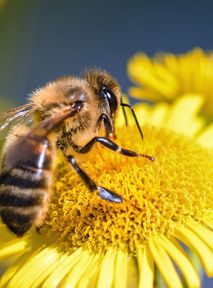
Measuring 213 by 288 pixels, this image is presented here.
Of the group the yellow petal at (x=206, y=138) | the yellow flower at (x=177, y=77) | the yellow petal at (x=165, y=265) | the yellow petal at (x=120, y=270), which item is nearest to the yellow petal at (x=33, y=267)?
the yellow petal at (x=120, y=270)

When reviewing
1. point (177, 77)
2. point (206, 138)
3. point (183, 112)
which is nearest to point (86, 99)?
point (206, 138)

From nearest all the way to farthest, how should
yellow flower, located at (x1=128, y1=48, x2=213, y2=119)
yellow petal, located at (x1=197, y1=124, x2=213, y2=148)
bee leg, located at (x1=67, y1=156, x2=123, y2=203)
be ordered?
1. bee leg, located at (x1=67, y1=156, x2=123, y2=203)
2. yellow petal, located at (x1=197, y1=124, x2=213, y2=148)
3. yellow flower, located at (x1=128, y1=48, x2=213, y2=119)

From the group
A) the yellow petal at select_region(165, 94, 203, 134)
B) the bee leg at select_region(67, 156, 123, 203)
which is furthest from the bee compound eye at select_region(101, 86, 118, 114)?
the yellow petal at select_region(165, 94, 203, 134)

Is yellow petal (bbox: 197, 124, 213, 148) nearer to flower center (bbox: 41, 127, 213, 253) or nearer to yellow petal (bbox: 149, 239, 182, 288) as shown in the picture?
flower center (bbox: 41, 127, 213, 253)

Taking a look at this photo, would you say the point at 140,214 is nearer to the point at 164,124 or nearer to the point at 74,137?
the point at 74,137

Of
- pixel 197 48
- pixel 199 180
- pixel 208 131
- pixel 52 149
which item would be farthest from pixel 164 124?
pixel 52 149

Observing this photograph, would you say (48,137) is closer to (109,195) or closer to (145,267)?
(109,195)

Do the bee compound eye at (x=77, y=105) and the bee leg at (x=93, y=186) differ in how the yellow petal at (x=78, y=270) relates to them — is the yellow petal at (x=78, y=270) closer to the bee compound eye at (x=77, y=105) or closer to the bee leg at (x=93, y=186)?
the bee leg at (x=93, y=186)
